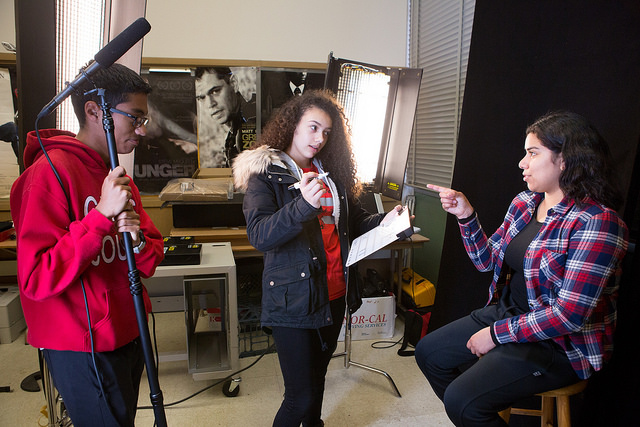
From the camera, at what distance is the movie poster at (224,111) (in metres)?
3.00

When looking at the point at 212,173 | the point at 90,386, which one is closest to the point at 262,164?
the point at 90,386

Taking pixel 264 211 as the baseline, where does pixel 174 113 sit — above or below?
above

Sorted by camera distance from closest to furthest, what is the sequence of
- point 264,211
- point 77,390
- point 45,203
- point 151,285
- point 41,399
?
point 45,203 → point 77,390 → point 264,211 → point 41,399 → point 151,285

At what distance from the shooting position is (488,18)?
7.19ft

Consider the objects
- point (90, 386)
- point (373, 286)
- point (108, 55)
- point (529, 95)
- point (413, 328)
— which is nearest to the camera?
point (108, 55)

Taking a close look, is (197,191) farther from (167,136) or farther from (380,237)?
(380,237)

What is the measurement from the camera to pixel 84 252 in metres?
0.87

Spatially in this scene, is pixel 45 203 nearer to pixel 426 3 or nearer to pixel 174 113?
pixel 174 113

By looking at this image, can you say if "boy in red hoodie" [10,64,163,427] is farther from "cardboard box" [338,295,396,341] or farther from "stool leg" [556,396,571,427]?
"cardboard box" [338,295,396,341]

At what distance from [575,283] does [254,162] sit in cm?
106

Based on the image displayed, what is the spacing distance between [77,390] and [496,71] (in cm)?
221

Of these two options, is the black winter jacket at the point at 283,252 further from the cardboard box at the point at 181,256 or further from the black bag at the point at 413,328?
the black bag at the point at 413,328

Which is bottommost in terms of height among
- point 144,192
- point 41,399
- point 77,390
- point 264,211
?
point 41,399

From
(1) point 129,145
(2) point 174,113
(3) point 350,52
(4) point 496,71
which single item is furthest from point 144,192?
(4) point 496,71
